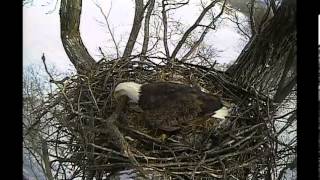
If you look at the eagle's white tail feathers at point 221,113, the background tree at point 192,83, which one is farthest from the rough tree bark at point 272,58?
the eagle's white tail feathers at point 221,113

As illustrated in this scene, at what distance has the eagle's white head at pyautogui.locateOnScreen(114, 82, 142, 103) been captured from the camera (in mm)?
1123

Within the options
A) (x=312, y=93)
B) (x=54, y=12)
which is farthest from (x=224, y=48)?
(x=312, y=93)

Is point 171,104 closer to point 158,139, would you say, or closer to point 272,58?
point 158,139

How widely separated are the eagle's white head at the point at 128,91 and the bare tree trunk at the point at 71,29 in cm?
42

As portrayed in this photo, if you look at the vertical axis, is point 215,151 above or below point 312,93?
below

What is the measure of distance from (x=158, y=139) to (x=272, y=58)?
1.37 feet

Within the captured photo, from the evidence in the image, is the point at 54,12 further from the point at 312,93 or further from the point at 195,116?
the point at 312,93

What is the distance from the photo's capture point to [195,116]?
1.12 metres

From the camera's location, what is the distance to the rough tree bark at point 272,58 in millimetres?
1207

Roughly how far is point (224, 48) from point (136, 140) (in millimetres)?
658

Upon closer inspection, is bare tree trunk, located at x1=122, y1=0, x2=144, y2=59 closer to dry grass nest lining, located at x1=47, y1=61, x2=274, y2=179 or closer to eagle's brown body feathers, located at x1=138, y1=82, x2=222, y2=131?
dry grass nest lining, located at x1=47, y1=61, x2=274, y2=179

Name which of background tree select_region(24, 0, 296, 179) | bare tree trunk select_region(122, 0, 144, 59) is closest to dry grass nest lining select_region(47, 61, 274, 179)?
background tree select_region(24, 0, 296, 179)

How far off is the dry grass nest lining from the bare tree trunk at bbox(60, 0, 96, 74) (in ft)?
1.08
